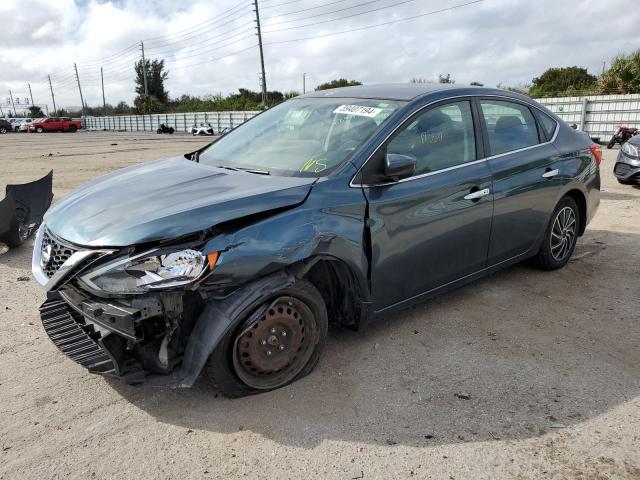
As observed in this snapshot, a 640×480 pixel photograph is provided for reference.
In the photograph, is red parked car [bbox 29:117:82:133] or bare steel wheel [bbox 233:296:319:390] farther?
red parked car [bbox 29:117:82:133]

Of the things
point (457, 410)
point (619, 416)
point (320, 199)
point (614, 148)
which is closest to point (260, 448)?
point (457, 410)

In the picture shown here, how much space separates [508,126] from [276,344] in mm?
2648

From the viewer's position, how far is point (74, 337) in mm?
2812

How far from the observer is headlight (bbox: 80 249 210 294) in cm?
254

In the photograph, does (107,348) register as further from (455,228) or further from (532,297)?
(532,297)

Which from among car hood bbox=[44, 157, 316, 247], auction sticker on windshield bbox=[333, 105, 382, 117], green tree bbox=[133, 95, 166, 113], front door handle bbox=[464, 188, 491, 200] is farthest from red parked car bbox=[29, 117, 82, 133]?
front door handle bbox=[464, 188, 491, 200]

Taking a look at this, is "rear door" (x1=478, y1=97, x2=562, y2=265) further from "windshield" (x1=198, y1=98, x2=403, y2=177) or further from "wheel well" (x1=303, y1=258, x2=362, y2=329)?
"wheel well" (x1=303, y1=258, x2=362, y2=329)

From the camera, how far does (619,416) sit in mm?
2824

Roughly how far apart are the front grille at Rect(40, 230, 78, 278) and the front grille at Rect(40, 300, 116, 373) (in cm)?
19

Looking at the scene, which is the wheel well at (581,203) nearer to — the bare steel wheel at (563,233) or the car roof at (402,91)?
the bare steel wheel at (563,233)

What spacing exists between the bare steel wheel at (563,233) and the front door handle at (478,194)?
1.24 meters

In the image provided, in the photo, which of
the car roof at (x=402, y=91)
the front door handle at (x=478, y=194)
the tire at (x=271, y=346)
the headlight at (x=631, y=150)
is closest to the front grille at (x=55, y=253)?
the tire at (x=271, y=346)

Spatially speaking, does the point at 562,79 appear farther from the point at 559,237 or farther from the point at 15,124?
the point at 15,124

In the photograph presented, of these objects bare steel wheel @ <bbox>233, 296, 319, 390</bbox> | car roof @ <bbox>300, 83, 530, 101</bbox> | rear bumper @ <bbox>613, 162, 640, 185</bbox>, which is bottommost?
bare steel wheel @ <bbox>233, 296, 319, 390</bbox>
